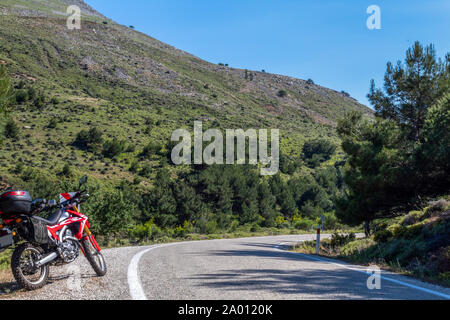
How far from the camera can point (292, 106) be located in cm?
12750

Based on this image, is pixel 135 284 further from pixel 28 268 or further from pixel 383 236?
pixel 383 236

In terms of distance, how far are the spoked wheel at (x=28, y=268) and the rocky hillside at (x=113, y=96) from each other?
41.2 meters

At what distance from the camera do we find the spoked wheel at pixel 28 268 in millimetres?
4547

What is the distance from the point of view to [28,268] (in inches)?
186

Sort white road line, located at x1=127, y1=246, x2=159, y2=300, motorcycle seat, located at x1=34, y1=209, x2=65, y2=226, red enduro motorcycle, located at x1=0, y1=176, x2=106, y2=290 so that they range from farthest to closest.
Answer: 1. motorcycle seat, located at x1=34, y1=209, x2=65, y2=226
2. red enduro motorcycle, located at x1=0, y1=176, x2=106, y2=290
3. white road line, located at x1=127, y1=246, x2=159, y2=300

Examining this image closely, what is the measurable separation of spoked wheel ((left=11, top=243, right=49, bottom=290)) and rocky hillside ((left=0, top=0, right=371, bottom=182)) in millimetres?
41206

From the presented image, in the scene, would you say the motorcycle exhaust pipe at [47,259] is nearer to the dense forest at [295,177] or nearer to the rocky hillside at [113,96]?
the dense forest at [295,177]

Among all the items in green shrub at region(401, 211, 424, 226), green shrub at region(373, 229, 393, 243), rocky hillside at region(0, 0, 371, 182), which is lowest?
green shrub at region(373, 229, 393, 243)

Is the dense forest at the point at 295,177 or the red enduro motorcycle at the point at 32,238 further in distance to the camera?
the dense forest at the point at 295,177

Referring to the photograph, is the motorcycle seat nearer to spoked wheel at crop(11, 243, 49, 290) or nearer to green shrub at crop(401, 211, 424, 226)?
spoked wheel at crop(11, 243, 49, 290)

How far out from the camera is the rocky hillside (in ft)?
174

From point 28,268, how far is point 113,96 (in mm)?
81403

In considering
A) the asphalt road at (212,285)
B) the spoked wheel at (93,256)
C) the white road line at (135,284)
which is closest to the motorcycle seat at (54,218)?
the spoked wheel at (93,256)

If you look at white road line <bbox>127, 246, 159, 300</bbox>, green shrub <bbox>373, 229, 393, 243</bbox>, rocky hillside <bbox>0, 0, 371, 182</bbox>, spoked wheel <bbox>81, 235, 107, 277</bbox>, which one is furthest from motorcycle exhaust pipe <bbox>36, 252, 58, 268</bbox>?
rocky hillside <bbox>0, 0, 371, 182</bbox>
